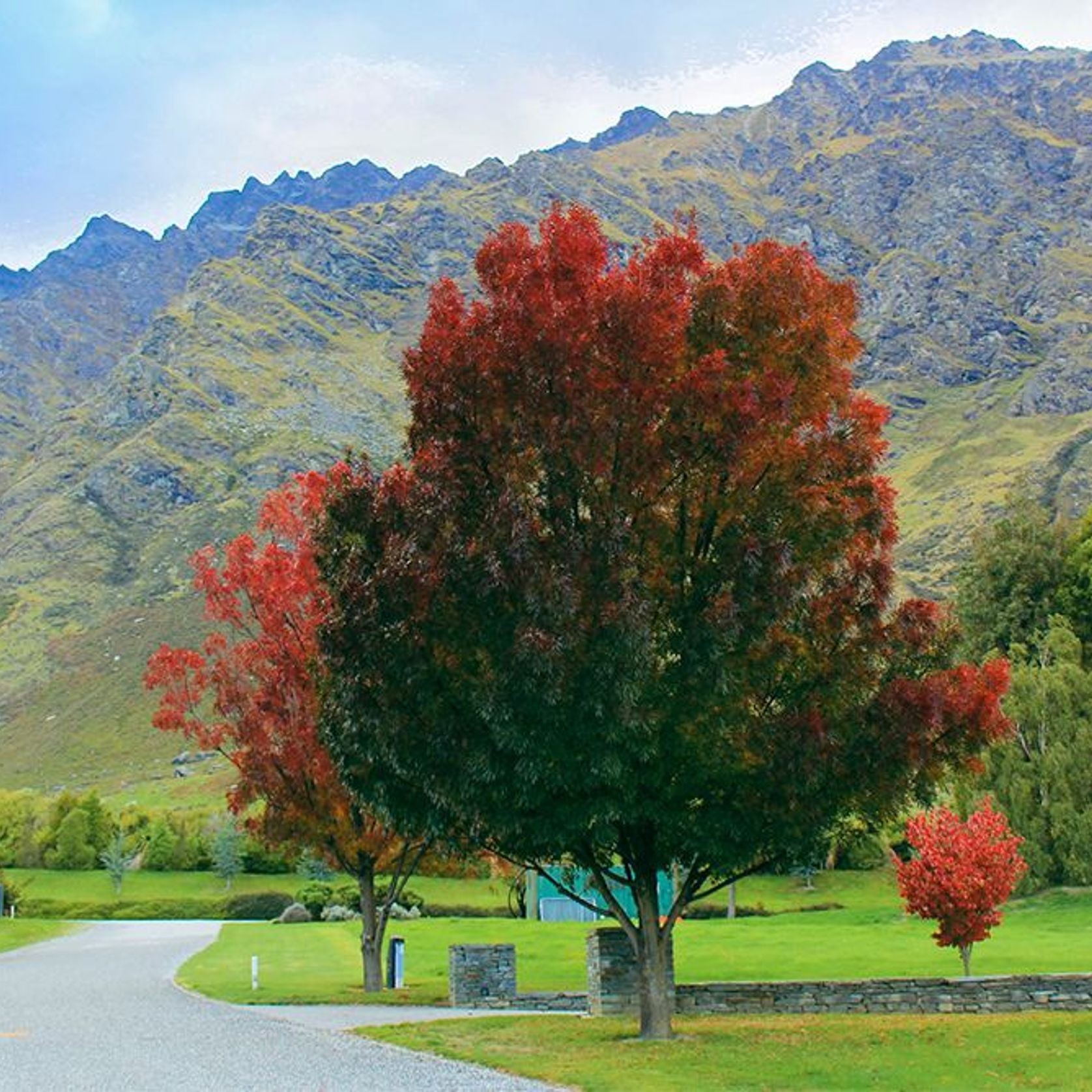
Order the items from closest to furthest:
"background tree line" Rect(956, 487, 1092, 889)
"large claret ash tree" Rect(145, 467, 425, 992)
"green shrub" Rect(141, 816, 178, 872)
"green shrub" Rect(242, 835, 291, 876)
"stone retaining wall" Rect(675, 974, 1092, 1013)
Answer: "stone retaining wall" Rect(675, 974, 1092, 1013), "large claret ash tree" Rect(145, 467, 425, 992), "background tree line" Rect(956, 487, 1092, 889), "green shrub" Rect(242, 835, 291, 876), "green shrub" Rect(141, 816, 178, 872)

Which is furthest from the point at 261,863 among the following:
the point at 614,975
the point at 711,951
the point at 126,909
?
the point at 614,975

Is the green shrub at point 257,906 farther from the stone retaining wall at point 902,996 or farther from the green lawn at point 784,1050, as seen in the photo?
the green lawn at point 784,1050

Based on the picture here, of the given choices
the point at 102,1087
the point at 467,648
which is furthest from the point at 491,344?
the point at 102,1087

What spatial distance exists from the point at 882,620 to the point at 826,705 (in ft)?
6.44

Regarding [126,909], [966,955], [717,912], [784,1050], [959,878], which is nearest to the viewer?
[784,1050]

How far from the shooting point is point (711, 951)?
35.3 m

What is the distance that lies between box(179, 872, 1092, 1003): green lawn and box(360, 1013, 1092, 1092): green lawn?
6142mm

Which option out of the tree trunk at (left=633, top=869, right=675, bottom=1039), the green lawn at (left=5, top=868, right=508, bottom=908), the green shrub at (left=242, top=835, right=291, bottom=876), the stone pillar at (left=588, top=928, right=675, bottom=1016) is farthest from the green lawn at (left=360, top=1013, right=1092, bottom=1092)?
the green shrub at (left=242, top=835, right=291, bottom=876)

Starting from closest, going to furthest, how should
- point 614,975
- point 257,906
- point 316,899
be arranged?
1. point 614,975
2. point 316,899
3. point 257,906

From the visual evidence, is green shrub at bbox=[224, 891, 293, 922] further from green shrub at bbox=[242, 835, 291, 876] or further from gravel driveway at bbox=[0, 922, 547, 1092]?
gravel driveway at bbox=[0, 922, 547, 1092]

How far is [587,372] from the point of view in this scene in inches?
693

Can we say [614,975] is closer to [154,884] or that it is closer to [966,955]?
[966,955]

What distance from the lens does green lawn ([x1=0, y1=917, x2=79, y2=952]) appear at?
5053cm

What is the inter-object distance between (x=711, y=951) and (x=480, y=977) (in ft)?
38.4
